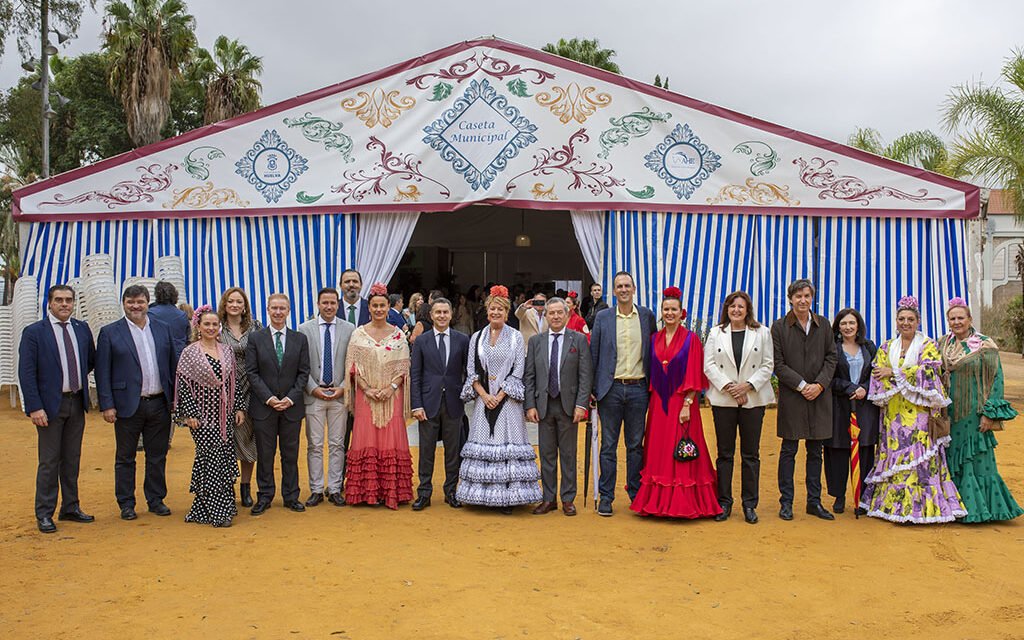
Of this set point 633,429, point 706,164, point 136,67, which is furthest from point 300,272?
point 136,67

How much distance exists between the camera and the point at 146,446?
5.93 metres

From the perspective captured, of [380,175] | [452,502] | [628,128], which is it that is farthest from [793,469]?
[380,175]

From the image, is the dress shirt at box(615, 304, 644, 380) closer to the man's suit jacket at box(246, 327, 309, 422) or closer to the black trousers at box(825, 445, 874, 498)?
the black trousers at box(825, 445, 874, 498)

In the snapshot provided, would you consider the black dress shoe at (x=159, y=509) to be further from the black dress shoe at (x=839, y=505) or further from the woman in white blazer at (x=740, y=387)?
the black dress shoe at (x=839, y=505)

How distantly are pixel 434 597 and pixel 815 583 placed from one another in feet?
6.18

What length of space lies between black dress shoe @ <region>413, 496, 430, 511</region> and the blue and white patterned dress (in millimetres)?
260

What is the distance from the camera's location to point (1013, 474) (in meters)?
7.58

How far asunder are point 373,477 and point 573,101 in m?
5.06

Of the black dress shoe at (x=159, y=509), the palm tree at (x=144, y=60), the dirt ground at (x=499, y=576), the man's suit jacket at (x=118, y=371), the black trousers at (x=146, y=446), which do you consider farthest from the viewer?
the palm tree at (x=144, y=60)

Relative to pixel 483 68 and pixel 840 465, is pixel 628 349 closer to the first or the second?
pixel 840 465

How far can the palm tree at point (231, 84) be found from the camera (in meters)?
22.4

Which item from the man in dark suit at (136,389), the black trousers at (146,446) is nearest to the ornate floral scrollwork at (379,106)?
the man in dark suit at (136,389)

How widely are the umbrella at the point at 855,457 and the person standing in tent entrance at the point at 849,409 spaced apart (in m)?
0.03

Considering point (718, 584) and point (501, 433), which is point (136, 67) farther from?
point (718, 584)
